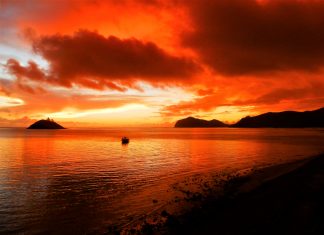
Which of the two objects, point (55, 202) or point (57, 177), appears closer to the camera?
point (55, 202)

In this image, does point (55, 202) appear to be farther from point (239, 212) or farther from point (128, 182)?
point (239, 212)

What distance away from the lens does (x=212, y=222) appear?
659 inches

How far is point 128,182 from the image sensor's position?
33.1 metres

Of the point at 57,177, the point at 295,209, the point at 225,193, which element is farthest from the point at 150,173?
the point at 295,209

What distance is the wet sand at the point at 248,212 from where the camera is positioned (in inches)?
600

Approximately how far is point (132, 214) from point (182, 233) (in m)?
6.22

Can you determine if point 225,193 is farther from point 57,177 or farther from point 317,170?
point 57,177

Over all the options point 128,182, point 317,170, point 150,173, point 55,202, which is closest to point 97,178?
point 128,182

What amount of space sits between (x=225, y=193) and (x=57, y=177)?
76.8 feet

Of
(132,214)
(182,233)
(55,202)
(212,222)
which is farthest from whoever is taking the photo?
(55,202)

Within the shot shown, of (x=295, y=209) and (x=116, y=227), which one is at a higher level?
(x=295, y=209)

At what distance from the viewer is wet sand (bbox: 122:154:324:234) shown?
15243 mm

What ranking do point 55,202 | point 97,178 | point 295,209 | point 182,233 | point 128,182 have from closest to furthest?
1. point 182,233
2. point 295,209
3. point 55,202
4. point 128,182
5. point 97,178

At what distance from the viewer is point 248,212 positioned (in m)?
18.2
